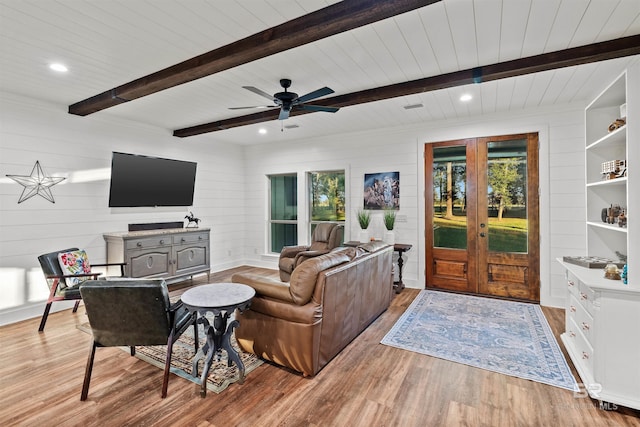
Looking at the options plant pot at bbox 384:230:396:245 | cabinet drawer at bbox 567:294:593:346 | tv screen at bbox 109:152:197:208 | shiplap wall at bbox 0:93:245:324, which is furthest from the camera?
plant pot at bbox 384:230:396:245

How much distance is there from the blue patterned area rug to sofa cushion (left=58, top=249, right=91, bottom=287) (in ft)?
11.7

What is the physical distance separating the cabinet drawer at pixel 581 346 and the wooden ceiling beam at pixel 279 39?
268 centimetres

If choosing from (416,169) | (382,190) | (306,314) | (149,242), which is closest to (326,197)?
(382,190)

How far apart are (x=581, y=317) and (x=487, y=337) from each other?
89 centimetres

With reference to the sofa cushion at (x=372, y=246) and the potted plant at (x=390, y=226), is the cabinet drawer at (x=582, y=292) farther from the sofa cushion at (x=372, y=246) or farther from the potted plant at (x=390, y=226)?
the potted plant at (x=390, y=226)

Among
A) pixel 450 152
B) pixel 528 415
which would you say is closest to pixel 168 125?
pixel 450 152

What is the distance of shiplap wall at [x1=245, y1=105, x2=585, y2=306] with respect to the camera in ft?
13.3

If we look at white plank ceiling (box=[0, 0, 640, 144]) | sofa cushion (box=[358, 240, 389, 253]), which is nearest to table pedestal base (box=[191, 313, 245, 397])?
sofa cushion (box=[358, 240, 389, 253])

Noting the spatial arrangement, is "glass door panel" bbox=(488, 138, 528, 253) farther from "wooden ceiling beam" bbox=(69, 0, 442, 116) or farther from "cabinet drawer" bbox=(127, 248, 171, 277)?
"cabinet drawer" bbox=(127, 248, 171, 277)

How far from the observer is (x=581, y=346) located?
249cm

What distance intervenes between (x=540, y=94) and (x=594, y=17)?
168cm

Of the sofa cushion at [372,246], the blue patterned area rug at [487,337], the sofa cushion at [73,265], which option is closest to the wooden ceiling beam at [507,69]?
the sofa cushion at [372,246]

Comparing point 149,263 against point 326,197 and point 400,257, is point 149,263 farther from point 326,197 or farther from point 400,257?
point 400,257

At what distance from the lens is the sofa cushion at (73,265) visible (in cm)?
356
